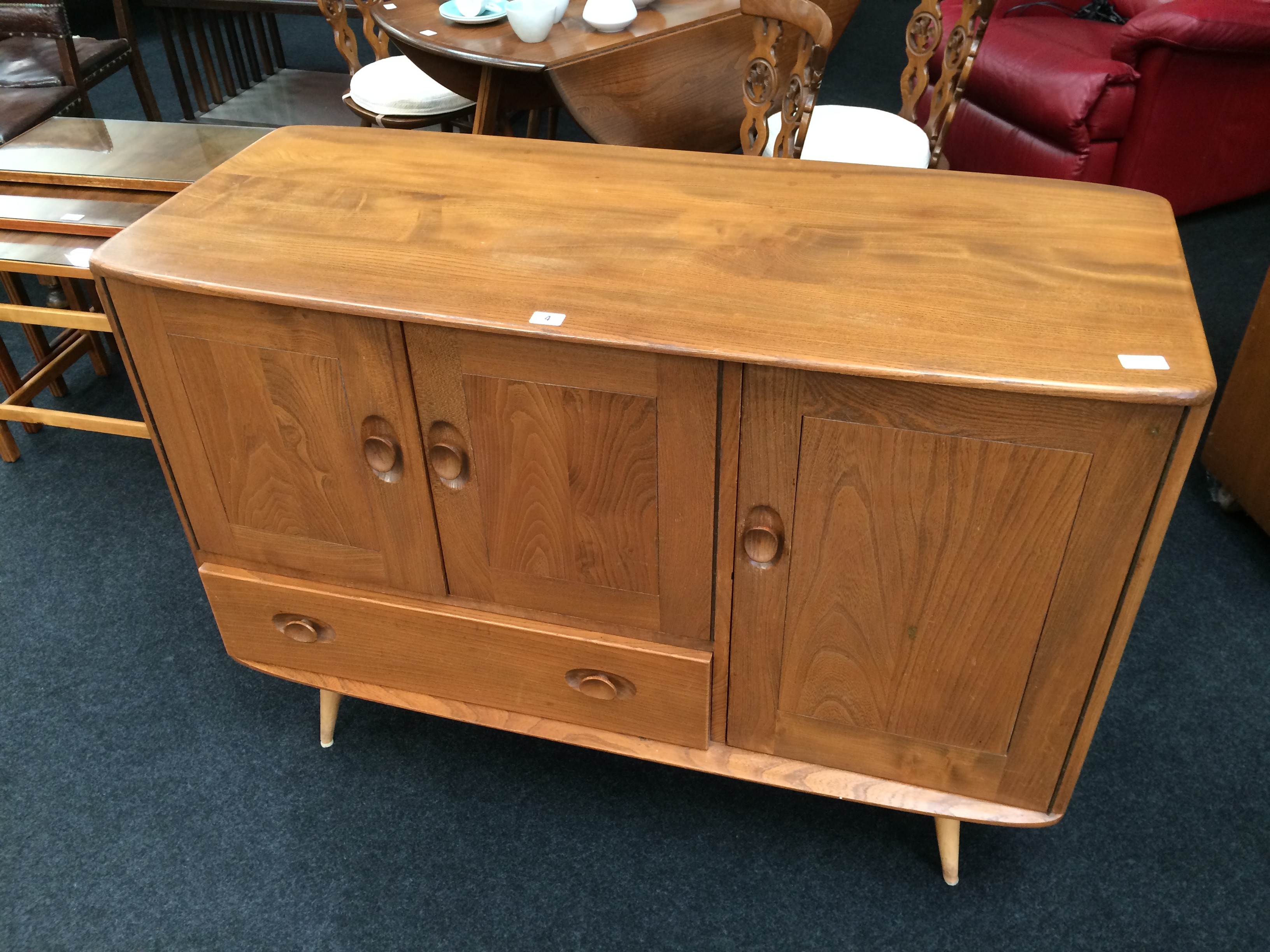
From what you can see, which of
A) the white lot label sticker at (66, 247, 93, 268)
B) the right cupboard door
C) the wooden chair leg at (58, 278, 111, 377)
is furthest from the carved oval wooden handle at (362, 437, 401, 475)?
the wooden chair leg at (58, 278, 111, 377)

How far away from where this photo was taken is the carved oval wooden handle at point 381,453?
1.11 m

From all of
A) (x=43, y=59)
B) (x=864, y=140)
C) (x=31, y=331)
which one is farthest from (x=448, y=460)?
(x=43, y=59)

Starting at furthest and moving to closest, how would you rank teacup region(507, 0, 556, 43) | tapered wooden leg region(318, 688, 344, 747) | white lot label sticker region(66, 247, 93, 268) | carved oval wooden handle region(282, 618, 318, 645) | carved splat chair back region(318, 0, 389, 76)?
carved splat chair back region(318, 0, 389, 76)
teacup region(507, 0, 556, 43)
white lot label sticker region(66, 247, 93, 268)
tapered wooden leg region(318, 688, 344, 747)
carved oval wooden handle region(282, 618, 318, 645)

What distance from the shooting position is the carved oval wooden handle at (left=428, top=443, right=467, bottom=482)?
3.56ft

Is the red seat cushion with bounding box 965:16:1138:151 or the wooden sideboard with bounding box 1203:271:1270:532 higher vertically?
the red seat cushion with bounding box 965:16:1138:151

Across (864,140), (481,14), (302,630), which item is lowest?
(302,630)

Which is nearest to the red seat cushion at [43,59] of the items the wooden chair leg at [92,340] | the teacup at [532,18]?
the wooden chair leg at [92,340]

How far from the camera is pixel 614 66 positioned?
2.09m

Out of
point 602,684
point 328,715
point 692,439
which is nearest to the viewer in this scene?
point 692,439

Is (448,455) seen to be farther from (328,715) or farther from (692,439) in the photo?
(328,715)

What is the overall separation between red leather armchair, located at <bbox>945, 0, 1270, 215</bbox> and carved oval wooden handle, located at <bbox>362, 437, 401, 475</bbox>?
2.11 meters

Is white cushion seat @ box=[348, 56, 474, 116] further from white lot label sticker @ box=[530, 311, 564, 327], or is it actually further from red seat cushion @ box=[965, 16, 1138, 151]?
white lot label sticker @ box=[530, 311, 564, 327]

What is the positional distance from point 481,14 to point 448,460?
1577 mm

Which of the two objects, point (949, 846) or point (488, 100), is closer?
point (949, 846)
